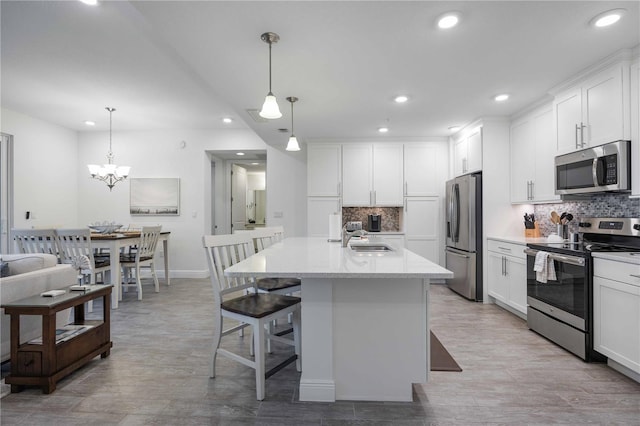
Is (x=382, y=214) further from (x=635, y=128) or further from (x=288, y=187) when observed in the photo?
(x=635, y=128)

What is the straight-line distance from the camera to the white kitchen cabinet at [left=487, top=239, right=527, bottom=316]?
3492 millimetres

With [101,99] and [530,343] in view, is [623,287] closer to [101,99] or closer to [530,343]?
[530,343]

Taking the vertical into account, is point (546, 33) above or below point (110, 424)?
above

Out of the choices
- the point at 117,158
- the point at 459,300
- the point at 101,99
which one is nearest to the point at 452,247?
the point at 459,300

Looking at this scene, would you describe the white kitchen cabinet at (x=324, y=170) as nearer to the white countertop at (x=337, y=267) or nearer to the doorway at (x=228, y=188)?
the doorway at (x=228, y=188)

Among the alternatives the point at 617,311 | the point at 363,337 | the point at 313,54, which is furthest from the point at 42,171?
the point at 617,311

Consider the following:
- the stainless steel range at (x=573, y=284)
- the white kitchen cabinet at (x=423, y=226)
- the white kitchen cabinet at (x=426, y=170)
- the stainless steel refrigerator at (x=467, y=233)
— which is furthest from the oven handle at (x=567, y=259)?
the white kitchen cabinet at (x=426, y=170)

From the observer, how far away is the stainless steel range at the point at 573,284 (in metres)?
2.50

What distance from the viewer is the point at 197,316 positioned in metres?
3.70

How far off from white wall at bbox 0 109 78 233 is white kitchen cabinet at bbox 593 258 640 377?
6851 millimetres

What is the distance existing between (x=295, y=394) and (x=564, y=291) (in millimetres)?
2256

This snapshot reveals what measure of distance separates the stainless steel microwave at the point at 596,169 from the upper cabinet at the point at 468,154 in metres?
1.24

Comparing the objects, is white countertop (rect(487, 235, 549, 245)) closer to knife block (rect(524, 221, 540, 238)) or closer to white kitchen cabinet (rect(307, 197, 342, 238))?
knife block (rect(524, 221, 540, 238))

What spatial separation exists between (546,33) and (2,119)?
6387mm
